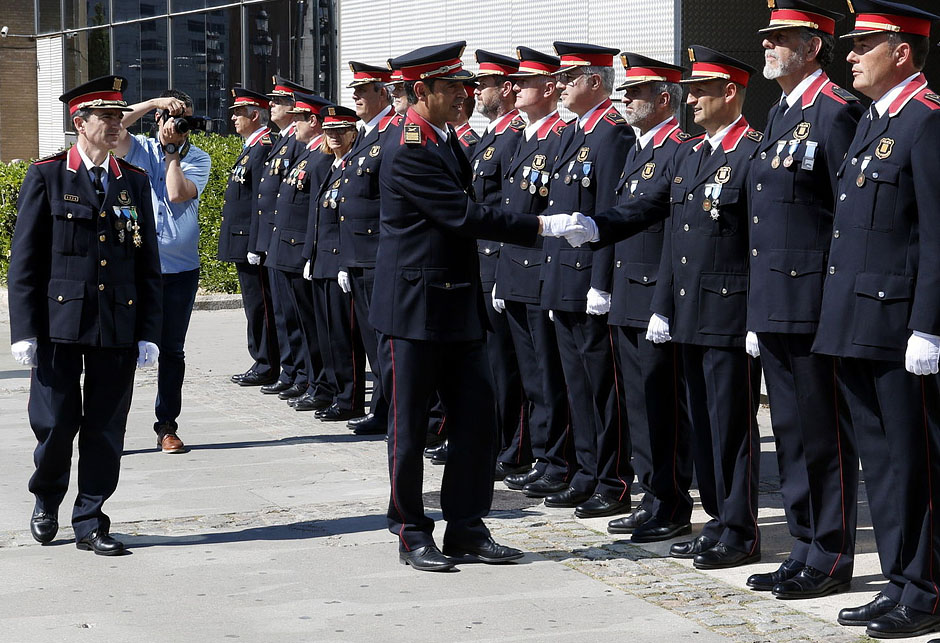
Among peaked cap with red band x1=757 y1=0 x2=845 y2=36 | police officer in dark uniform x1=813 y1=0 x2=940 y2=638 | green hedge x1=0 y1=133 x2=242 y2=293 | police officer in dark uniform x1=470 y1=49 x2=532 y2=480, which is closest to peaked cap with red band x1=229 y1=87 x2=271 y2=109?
police officer in dark uniform x1=470 y1=49 x2=532 y2=480

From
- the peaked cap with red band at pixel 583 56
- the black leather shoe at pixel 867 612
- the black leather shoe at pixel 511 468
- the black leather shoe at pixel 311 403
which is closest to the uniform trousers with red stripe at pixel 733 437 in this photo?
the black leather shoe at pixel 867 612

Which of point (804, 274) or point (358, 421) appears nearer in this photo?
point (804, 274)

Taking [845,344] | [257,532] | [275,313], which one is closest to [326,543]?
[257,532]

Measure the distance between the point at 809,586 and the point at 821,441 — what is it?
553 mm

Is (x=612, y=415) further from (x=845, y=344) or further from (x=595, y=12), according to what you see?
(x=595, y=12)

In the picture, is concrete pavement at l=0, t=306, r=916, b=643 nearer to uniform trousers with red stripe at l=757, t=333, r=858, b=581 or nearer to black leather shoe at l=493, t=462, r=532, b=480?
uniform trousers with red stripe at l=757, t=333, r=858, b=581

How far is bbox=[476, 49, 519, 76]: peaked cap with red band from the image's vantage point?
8578 mm

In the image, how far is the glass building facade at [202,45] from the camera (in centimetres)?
1702

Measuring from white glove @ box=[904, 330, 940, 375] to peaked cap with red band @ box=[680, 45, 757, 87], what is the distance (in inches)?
65.0

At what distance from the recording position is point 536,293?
7.40 metres

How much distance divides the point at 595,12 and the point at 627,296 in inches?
213

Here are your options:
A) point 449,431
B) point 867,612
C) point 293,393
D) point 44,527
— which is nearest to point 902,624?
point 867,612

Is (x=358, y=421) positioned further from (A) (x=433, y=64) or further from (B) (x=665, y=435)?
(A) (x=433, y=64)

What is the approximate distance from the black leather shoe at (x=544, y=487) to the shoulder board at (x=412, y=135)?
224 cm
